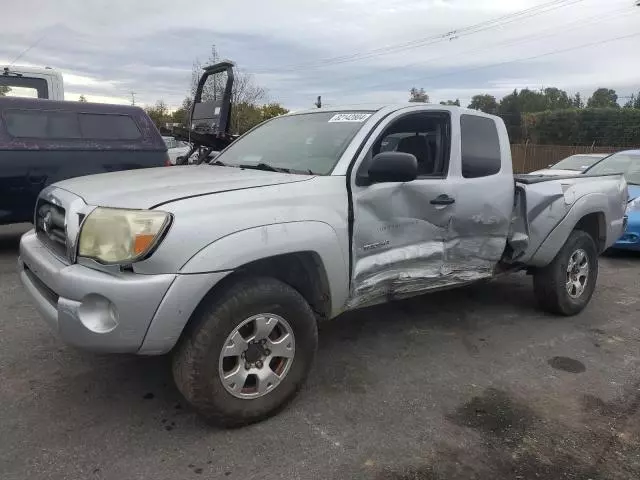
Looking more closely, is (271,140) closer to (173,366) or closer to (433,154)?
(433,154)

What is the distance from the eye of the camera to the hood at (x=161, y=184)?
285cm

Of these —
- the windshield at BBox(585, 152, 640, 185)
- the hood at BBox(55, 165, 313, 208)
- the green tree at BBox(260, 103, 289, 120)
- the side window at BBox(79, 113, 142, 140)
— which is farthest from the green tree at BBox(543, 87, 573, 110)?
the hood at BBox(55, 165, 313, 208)

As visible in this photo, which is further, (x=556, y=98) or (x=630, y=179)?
(x=556, y=98)

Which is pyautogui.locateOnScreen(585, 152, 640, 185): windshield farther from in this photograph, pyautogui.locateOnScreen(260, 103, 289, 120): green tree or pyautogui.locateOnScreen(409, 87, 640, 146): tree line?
pyautogui.locateOnScreen(260, 103, 289, 120): green tree

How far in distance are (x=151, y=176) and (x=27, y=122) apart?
169 inches

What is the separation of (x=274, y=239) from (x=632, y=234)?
651 cm

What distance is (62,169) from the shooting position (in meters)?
6.93

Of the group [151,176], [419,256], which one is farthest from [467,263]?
[151,176]

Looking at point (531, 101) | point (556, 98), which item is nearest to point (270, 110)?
point (531, 101)

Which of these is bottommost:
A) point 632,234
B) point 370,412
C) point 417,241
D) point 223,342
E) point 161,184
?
point 370,412

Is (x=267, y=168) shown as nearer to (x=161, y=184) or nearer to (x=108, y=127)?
(x=161, y=184)

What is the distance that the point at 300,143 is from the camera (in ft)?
13.0

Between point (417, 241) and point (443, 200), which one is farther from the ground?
point (443, 200)

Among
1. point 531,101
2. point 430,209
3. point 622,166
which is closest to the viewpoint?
point 430,209
